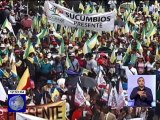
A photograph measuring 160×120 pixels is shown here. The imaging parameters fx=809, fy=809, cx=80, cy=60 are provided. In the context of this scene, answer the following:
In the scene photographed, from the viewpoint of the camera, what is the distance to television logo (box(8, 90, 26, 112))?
47.3 ft

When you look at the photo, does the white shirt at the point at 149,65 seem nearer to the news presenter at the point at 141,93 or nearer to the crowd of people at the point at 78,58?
the crowd of people at the point at 78,58

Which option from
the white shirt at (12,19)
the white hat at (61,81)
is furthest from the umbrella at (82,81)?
Result: the white shirt at (12,19)

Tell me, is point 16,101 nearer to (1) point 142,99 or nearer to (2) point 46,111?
(2) point 46,111

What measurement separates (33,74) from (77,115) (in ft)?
13.6

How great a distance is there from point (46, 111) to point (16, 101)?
57cm

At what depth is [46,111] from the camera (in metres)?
14.6

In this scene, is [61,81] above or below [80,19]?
below

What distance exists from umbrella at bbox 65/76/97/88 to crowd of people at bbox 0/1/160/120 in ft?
0.39

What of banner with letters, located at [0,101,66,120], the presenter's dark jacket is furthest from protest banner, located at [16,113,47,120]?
the presenter's dark jacket

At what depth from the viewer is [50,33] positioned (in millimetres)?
25734

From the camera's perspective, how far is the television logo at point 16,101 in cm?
1442

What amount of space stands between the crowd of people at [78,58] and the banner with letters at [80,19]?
0.44m

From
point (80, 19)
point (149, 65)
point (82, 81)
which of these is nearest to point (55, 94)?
point (82, 81)

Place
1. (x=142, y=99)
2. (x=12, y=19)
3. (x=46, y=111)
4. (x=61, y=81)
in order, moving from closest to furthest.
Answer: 1. (x=46, y=111)
2. (x=142, y=99)
3. (x=61, y=81)
4. (x=12, y=19)
